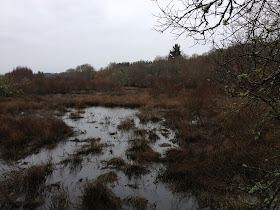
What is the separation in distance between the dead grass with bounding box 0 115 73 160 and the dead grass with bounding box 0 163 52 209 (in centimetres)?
150

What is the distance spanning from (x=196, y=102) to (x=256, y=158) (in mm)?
5625

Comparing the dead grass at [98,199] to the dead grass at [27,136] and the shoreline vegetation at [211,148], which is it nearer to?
the shoreline vegetation at [211,148]

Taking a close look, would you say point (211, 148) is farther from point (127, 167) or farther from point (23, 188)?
point (23, 188)

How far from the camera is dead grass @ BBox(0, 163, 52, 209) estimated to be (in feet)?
10.3

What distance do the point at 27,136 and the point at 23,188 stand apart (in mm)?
3334

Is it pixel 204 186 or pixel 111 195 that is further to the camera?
pixel 204 186

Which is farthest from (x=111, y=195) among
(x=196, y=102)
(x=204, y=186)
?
(x=196, y=102)

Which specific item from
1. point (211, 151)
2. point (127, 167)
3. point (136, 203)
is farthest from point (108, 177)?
point (211, 151)

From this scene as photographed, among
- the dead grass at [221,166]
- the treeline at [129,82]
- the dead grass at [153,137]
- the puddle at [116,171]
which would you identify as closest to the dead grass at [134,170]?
the puddle at [116,171]

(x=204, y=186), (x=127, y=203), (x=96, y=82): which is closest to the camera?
(x=127, y=203)

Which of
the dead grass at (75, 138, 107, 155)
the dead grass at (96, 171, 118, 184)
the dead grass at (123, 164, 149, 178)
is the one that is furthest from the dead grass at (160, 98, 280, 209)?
the dead grass at (75, 138, 107, 155)

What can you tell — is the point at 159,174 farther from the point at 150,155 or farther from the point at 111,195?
the point at 111,195

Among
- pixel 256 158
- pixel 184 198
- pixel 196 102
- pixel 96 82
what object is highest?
pixel 96 82

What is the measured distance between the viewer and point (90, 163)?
4.82 m
